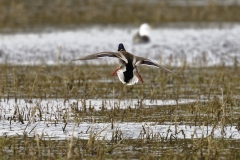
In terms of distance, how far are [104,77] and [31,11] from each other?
12128 millimetres

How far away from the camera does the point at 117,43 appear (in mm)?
20578

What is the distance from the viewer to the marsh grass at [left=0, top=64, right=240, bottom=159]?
775 centimetres

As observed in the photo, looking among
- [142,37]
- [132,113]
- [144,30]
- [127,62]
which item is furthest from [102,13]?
[127,62]

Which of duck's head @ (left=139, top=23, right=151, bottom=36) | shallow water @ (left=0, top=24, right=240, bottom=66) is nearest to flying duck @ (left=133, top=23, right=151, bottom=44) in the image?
duck's head @ (left=139, top=23, right=151, bottom=36)

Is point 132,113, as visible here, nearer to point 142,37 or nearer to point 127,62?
point 127,62

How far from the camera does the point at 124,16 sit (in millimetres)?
25703

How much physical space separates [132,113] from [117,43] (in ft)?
34.2

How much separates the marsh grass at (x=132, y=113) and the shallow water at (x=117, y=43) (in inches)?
88.0

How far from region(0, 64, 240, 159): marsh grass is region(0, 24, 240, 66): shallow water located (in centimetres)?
224

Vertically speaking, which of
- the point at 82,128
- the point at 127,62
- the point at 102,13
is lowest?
the point at 82,128

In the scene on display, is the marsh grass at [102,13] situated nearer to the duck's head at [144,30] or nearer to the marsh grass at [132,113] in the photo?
the duck's head at [144,30]

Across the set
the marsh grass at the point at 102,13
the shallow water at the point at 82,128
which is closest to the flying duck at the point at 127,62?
the shallow water at the point at 82,128

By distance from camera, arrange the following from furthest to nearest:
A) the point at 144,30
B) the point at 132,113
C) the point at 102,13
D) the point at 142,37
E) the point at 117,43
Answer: the point at 102,13, the point at 144,30, the point at 117,43, the point at 142,37, the point at 132,113

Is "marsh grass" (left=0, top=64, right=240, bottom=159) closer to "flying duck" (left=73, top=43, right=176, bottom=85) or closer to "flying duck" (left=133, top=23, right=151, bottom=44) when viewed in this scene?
"flying duck" (left=73, top=43, right=176, bottom=85)
